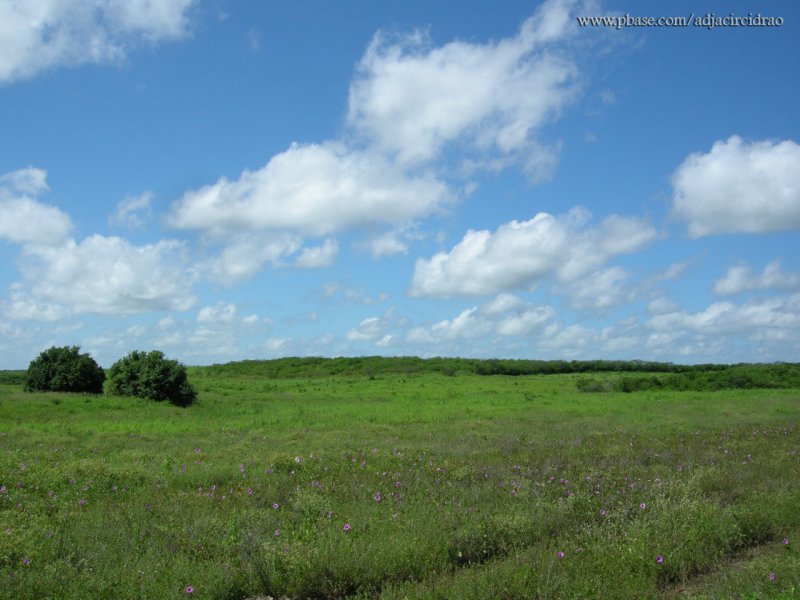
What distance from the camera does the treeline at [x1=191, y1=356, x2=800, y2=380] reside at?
78125 millimetres

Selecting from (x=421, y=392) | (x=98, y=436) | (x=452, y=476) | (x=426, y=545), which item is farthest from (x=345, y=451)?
(x=421, y=392)

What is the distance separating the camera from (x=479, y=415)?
26344mm

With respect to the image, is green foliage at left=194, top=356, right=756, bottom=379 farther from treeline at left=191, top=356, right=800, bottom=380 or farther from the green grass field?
the green grass field

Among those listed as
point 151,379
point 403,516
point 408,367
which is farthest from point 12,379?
point 403,516

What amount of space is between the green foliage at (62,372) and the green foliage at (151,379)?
3.47m

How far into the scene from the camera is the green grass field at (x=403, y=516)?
6211mm

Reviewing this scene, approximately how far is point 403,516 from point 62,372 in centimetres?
3320

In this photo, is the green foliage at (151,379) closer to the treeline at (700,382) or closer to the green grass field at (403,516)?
the green grass field at (403,516)

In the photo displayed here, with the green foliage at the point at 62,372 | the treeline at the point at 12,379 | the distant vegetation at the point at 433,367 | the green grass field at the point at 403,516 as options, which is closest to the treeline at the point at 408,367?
the distant vegetation at the point at 433,367

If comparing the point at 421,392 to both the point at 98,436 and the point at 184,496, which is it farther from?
the point at 184,496

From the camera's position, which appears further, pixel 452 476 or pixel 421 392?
pixel 421 392

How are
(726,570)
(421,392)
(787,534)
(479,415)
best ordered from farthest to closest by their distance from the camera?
(421,392)
(479,415)
(787,534)
(726,570)

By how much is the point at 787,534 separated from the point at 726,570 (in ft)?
6.04

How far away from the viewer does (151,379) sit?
31.8 meters
